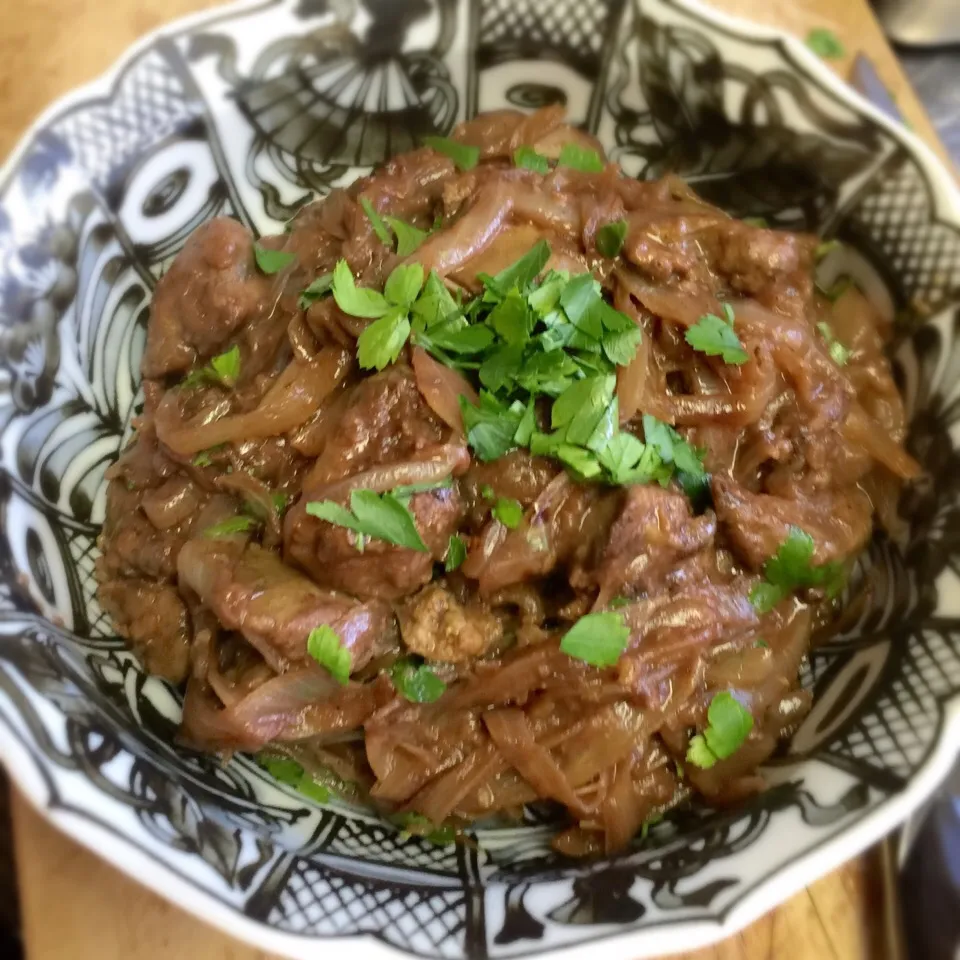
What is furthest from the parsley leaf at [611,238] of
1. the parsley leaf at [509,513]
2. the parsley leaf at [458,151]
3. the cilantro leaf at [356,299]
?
the parsley leaf at [509,513]

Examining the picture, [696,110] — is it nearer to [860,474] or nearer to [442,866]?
[860,474]

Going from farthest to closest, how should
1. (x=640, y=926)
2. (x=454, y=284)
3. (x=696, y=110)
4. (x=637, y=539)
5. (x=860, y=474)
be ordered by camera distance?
(x=696, y=110) < (x=860, y=474) < (x=454, y=284) < (x=637, y=539) < (x=640, y=926)

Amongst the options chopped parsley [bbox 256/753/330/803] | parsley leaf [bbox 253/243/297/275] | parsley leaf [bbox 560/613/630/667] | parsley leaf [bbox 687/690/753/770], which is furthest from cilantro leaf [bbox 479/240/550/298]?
chopped parsley [bbox 256/753/330/803]

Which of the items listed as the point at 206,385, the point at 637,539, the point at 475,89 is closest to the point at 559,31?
the point at 475,89

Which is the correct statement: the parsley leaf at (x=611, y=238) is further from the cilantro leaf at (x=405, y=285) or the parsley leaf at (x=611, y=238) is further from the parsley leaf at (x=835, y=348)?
the parsley leaf at (x=835, y=348)

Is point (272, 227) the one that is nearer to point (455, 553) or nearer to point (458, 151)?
point (458, 151)

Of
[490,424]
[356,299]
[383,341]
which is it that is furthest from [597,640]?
[356,299]

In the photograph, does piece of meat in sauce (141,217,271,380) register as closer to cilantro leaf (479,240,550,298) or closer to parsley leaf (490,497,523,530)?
cilantro leaf (479,240,550,298)
